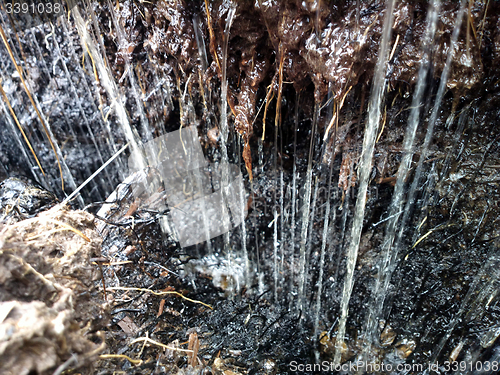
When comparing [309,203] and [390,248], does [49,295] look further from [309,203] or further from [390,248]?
[390,248]

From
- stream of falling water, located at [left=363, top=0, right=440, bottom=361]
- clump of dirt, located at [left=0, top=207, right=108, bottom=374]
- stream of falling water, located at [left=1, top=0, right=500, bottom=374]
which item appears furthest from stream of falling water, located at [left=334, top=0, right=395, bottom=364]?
clump of dirt, located at [left=0, top=207, right=108, bottom=374]

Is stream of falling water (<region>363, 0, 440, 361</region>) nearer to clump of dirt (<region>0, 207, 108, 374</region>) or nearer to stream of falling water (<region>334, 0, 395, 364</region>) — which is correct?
stream of falling water (<region>334, 0, 395, 364</region>)

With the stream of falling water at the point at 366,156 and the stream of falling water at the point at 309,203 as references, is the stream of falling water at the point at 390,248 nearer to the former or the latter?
the stream of falling water at the point at 309,203

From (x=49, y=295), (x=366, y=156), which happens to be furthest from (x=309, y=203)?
(x=49, y=295)

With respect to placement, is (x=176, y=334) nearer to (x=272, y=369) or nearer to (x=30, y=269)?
(x=272, y=369)

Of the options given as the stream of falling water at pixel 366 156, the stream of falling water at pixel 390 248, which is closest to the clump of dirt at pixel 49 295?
the stream of falling water at pixel 366 156

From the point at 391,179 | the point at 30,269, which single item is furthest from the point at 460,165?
the point at 30,269

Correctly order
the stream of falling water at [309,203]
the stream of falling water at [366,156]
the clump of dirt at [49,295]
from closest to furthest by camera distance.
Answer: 1. the clump of dirt at [49,295]
2. the stream of falling water at [366,156]
3. the stream of falling water at [309,203]

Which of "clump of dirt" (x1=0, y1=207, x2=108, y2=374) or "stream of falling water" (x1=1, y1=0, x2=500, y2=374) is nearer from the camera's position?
"clump of dirt" (x1=0, y1=207, x2=108, y2=374)
